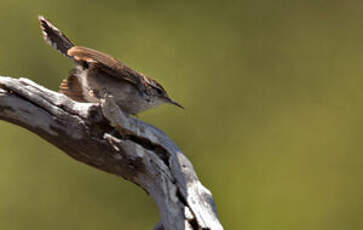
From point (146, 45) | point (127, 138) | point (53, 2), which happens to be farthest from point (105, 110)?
point (53, 2)

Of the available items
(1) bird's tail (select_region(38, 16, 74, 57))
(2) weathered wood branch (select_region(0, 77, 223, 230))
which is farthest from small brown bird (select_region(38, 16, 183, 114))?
(2) weathered wood branch (select_region(0, 77, 223, 230))

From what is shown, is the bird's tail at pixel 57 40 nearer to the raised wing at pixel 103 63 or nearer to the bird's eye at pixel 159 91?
the raised wing at pixel 103 63

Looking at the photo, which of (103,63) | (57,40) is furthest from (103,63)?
(57,40)

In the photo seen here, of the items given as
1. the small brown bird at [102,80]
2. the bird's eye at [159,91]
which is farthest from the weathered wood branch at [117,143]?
the bird's eye at [159,91]

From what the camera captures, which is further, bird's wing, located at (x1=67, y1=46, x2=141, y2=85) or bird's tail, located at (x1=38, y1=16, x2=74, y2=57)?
bird's tail, located at (x1=38, y1=16, x2=74, y2=57)

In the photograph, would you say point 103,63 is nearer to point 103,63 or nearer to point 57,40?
point 103,63

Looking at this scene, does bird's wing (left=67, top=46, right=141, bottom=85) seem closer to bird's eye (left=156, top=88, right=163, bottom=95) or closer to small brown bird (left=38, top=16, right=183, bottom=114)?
small brown bird (left=38, top=16, right=183, bottom=114)
